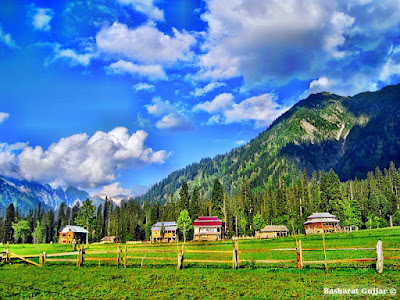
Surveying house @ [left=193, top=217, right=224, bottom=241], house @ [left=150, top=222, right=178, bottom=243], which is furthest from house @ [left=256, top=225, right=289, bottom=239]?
house @ [left=150, top=222, right=178, bottom=243]

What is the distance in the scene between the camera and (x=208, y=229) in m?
116

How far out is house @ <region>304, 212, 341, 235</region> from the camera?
110m

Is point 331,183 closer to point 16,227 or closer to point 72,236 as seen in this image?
point 72,236

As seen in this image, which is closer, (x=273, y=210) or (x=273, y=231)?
(x=273, y=231)

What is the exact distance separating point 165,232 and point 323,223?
65.5 m

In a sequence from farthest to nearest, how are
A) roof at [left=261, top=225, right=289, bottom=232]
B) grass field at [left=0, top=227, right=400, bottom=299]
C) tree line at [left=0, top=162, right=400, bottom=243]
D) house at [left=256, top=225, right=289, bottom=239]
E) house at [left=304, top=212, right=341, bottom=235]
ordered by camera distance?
1. roof at [left=261, top=225, right=289, bottom=232]
2. house at [left=256, top=225, right=289, bottom=239]
3. tree line at [left=0, top=162, right=400, bottom=243]
4. house at [left=304, top=212, right=341, bottom=235]
5. grass field at [left=0, top=227, right=400, bottom=299]

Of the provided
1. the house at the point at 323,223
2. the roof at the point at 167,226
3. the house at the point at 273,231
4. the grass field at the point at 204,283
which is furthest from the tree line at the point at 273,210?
the grass field at the point at 204,283

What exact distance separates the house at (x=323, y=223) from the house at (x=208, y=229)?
34653 mm

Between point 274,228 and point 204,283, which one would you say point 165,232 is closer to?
point 274,228

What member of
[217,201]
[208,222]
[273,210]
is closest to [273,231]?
[273,210]

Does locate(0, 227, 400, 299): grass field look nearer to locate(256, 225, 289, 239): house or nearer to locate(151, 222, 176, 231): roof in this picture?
locate(256, 225, 289, 239): house

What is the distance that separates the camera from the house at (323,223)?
360 ft

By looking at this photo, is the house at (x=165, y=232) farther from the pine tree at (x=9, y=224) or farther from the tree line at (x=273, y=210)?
the pine tree at (x=9, y=224)

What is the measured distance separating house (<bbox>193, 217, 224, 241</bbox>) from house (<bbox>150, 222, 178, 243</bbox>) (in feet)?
50.6
